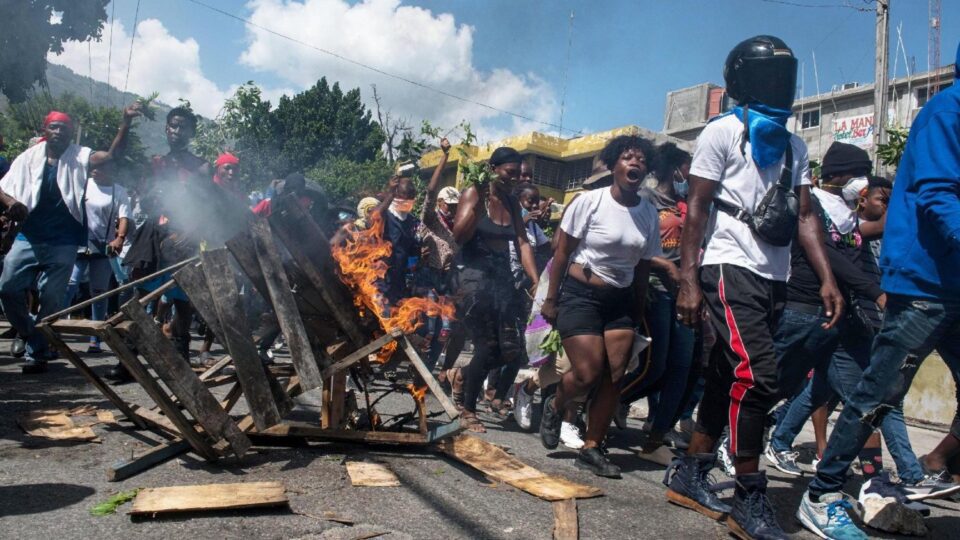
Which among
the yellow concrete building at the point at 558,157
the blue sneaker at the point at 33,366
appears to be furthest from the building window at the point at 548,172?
the blue sneaker at the point at 33,366

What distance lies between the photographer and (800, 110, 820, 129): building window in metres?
42.2

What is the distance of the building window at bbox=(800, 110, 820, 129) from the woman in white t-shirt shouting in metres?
42.3

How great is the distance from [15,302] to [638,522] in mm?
5434

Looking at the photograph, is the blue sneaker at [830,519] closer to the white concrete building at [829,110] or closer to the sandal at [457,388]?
the sandal at [457,388]

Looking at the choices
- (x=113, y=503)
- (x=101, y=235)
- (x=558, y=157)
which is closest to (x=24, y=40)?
(x=101, y=235)

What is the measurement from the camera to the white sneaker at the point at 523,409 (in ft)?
19.7

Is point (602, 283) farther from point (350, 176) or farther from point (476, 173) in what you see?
point (350, 176)

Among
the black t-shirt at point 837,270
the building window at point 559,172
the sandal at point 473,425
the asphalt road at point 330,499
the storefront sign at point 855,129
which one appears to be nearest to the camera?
the asphalt road at point 330,499

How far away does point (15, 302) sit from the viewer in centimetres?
611

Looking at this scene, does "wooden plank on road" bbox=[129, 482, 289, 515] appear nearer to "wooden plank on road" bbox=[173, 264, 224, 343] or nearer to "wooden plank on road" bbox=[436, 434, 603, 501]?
"wooden plank on road" bbox=[173, 264, 224, 343]

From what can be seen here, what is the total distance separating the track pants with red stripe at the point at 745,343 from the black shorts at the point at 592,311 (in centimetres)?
104

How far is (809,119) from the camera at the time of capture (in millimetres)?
42781

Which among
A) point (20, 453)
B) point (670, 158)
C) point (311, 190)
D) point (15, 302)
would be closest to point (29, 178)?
point (15, 302)

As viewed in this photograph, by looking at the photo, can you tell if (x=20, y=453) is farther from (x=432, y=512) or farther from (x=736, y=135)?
(x=736, y=135)
